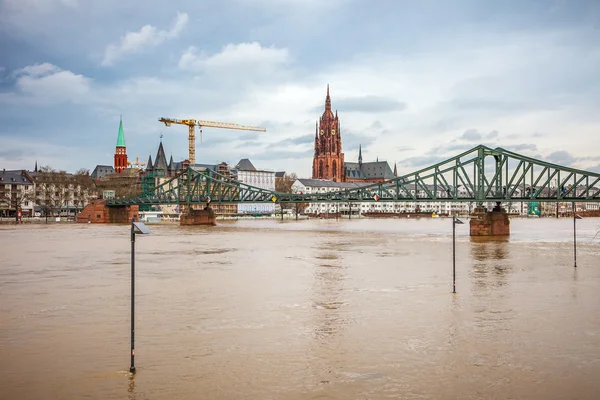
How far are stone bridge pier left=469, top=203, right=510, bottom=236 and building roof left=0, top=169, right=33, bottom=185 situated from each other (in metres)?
144

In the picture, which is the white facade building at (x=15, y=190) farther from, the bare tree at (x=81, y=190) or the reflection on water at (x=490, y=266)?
the reflection on water at (x=490, y=266)

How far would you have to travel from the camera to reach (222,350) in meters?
15.1

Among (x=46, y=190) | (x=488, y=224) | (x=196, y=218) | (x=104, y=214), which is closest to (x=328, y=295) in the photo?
(x=488, y=224)

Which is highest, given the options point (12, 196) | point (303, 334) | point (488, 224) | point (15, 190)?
point (15, 190)

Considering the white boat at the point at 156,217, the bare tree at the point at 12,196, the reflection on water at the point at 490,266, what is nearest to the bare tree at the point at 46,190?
the bare tree at the point at 12,196

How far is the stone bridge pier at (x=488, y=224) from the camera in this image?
72.1 metres

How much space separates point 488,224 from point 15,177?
148 meters

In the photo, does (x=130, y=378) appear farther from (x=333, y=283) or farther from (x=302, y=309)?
(x=333, y=283)

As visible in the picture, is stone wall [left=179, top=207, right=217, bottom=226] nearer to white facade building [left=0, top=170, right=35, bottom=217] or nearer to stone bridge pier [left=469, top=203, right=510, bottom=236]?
stone bridge pier [left=469, top=203, right=510, bottom=236]

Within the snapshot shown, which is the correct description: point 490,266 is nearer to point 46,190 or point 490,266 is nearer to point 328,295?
point 328,295

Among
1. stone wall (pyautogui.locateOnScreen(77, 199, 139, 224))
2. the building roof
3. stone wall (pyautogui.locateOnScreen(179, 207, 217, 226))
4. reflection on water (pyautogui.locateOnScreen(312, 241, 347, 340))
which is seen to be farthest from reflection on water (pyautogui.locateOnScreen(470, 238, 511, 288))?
the building roof

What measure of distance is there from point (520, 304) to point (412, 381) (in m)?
10.8

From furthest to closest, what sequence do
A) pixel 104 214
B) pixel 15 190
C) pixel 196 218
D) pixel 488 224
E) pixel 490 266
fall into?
pixel 15 190, pixel 104 214, pixel 196 218, pixel 488 224, pixel 490 266

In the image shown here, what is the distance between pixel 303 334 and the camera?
55.5 ft
